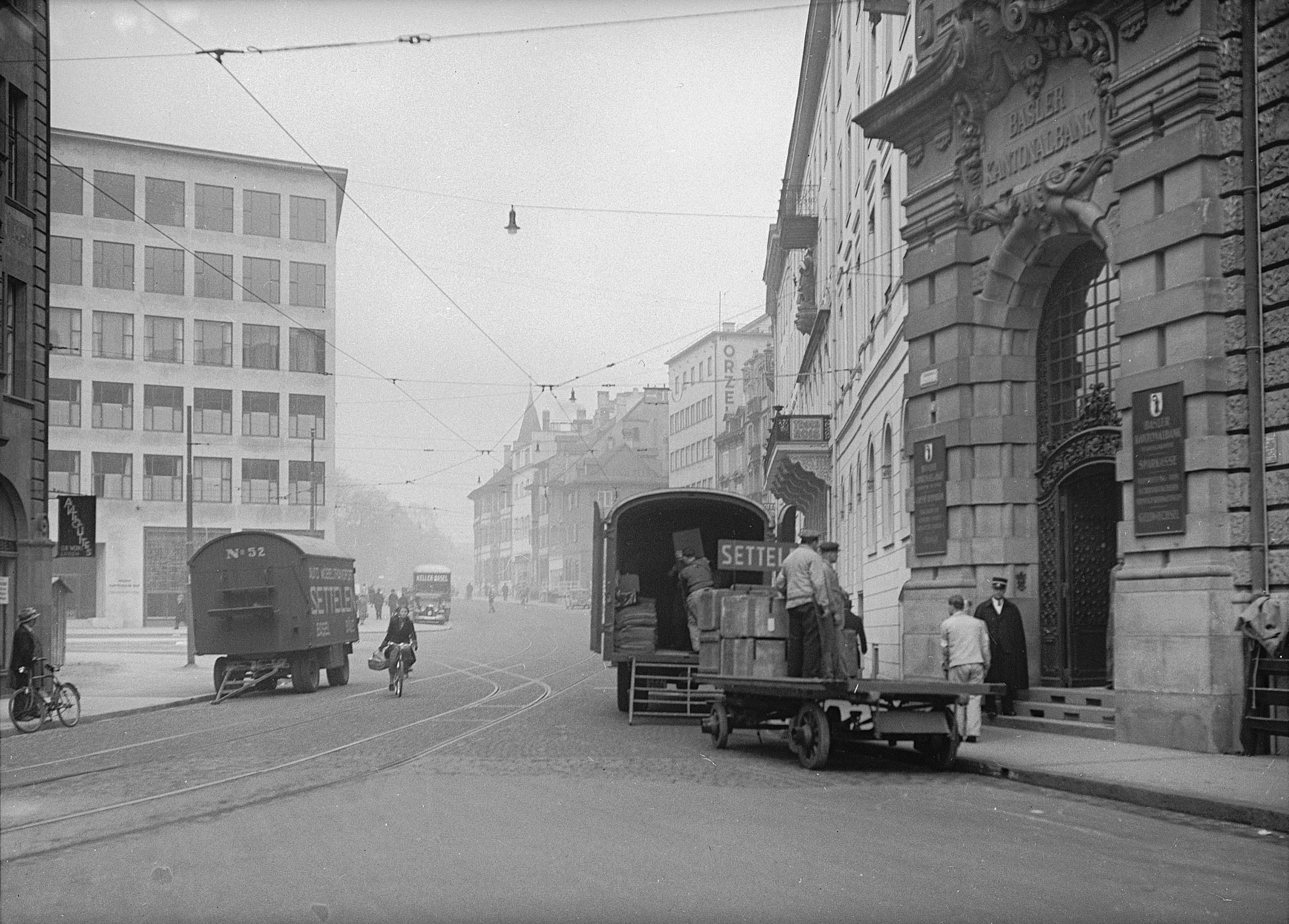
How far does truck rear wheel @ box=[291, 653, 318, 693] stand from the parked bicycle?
7.71 metres

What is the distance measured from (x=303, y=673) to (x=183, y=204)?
16.5m

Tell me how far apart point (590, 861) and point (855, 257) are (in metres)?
27.8

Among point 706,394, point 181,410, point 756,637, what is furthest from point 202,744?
point 706,394

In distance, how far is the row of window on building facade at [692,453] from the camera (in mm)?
105875

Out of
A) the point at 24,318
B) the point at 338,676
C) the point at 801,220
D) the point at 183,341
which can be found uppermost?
the point at 801,220

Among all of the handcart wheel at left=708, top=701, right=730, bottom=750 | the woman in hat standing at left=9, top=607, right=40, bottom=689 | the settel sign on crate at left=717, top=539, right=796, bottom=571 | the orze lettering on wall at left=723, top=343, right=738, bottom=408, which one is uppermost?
the orze lettering on wall at left=723, top=343, right=738, bottom=408

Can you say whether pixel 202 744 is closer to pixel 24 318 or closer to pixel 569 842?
pixel 24 318

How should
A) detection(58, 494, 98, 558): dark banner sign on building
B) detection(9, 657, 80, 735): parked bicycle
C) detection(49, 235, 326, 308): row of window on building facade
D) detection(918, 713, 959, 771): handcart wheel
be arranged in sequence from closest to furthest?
detection(918, 713, 959, 771): handcart wheel < detection(9, 657, 80, 735): parked bicycle < detection(58, 494, 98, 558): dark banner sign on building < detection(49, 235, 326, 308): row of window on building facade

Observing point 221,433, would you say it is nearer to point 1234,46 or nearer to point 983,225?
point 983,225

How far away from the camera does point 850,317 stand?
116 ft

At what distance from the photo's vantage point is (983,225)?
18781 mm

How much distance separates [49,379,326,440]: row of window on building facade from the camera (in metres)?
49.5

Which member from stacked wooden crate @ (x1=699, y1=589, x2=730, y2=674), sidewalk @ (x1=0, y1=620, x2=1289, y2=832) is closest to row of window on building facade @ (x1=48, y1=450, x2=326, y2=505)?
sidewalk @ (x1=0, y1=620, x2=1289, y2=832)

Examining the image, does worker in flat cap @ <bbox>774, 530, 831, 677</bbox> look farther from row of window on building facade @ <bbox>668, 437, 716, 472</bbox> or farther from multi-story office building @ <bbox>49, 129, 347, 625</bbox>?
row of window on building facade @ <bbox>668, 437, 716, 472</bbox>
